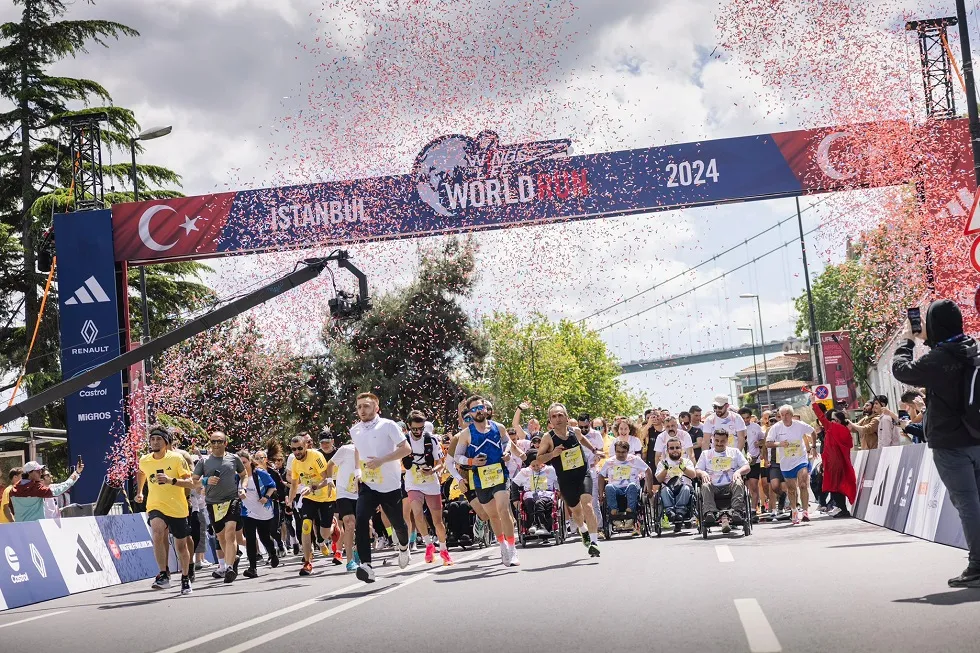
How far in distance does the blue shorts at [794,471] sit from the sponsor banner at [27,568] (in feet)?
39.1

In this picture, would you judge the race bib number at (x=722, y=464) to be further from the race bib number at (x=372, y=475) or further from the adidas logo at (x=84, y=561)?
the adidas logo at (x=84, y=561)

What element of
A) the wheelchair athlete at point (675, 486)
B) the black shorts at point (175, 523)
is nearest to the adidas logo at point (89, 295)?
the black shorts at point (175, 523)

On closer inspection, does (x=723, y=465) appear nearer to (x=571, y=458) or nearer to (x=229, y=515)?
(x=571, y=458)

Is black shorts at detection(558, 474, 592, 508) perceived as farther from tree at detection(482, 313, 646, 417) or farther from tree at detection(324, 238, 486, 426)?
tree at detection(482, 313, 646, 417)

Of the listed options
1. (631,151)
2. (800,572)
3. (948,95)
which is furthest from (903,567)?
(948,95)

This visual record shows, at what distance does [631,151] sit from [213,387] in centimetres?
2643

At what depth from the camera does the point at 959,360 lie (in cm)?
844

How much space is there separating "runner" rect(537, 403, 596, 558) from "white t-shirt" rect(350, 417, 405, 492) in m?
2.30

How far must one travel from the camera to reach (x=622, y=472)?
19188 millimetres

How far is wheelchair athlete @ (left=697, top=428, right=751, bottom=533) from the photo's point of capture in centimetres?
1736

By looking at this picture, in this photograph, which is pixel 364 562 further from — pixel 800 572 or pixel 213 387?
pixel 213 387

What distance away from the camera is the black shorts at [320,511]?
16.7m

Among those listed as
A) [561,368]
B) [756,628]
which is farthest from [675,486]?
[561,368]

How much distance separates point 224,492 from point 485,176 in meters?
10.0
